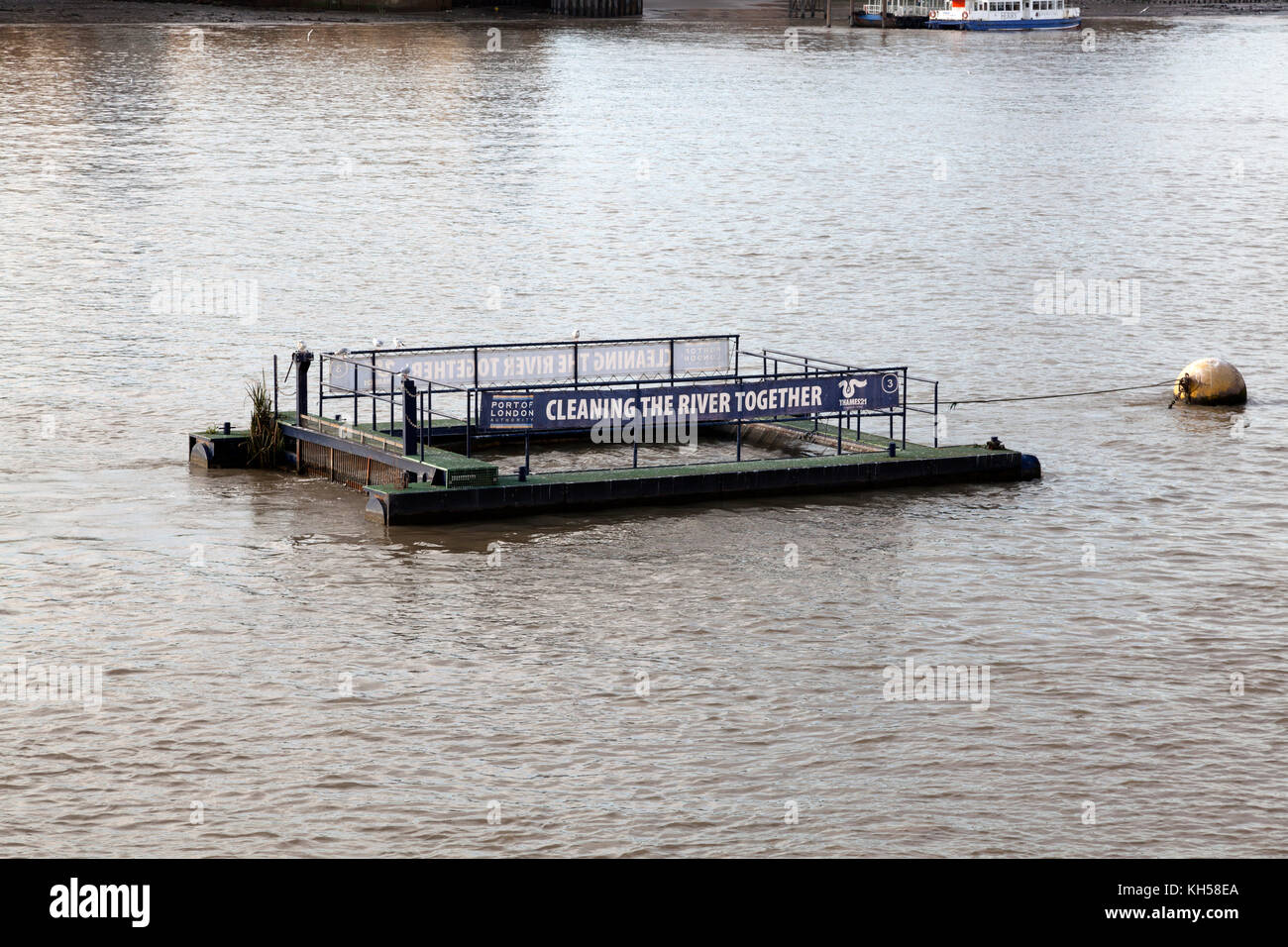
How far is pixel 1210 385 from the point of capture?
44.5 meters

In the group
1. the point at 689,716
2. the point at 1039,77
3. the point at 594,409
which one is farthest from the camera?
the point at 1039,77

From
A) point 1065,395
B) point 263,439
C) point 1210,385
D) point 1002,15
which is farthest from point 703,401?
point 1002,15

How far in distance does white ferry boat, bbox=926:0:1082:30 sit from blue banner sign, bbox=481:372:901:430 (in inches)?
5961

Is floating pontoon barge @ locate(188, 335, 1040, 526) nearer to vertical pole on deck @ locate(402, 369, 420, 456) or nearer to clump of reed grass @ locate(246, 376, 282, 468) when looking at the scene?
vertical pole on deck @ locate(402, 369, 420, 456)

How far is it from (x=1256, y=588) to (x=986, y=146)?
76.7 m

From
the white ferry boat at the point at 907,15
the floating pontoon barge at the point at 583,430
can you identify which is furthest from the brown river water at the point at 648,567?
the white ferry boat at the point at 907,15

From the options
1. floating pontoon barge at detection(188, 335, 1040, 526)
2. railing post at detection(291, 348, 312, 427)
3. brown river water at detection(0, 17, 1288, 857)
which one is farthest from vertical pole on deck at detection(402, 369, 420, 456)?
railing post at detection(291, 348, 312, 427)

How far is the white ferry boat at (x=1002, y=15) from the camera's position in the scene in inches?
7042

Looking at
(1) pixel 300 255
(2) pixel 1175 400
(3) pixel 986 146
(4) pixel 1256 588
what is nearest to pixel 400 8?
(3) pixel 986 146

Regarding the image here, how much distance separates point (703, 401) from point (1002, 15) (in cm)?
15480

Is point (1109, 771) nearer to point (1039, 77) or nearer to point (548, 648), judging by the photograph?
point (548, 648)

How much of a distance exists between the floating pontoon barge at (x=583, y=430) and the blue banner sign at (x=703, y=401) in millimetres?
25

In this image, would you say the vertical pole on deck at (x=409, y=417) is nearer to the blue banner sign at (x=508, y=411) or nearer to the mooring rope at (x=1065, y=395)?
the blue banner sign at (x=508, y=411)

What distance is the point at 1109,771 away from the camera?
22062 mm
